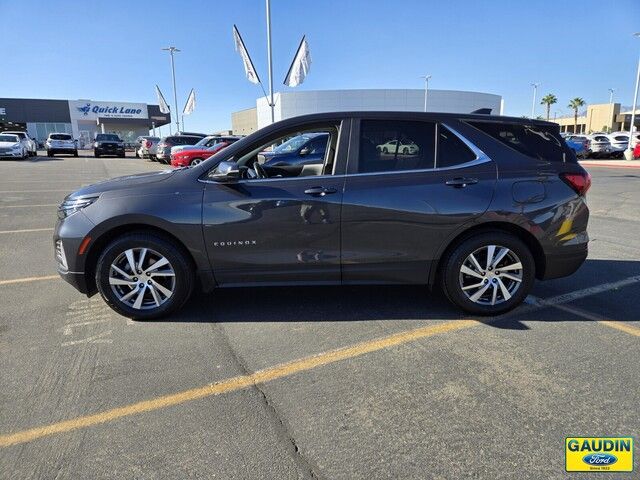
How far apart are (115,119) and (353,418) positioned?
6582 cm

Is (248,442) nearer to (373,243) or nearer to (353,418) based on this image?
(353,418)

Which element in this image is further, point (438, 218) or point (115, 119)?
point (115, 119)

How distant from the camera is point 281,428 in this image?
2.49 meters

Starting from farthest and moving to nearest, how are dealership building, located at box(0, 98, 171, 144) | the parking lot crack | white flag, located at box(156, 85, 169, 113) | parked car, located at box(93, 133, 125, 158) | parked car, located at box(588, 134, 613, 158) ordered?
1. dealership building, located at box(0, 98, 171, 144)
2. white flag, located at box(156, 85, 169, 113)
3. parked car, located at box(93, 133, 125, 158)
4. parked car, located at box(588, 134, 613, 158)
5. the parking lot crack

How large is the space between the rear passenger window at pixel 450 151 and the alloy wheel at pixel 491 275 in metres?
0.78

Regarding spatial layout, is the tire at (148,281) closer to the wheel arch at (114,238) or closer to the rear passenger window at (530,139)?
the wheel arch at (114,238)

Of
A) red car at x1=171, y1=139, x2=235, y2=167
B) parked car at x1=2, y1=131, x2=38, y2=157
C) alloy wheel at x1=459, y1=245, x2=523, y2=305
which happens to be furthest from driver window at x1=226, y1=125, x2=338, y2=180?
parked car at x1=2, y1=131, x2=38, y2=157

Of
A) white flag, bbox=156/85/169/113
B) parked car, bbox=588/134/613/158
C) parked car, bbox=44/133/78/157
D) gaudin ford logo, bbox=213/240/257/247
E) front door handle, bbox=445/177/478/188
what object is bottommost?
gaudin ford logo, bbox=213/240/257/247

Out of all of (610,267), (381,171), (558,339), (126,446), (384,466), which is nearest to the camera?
(384,466)

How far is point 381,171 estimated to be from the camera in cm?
377

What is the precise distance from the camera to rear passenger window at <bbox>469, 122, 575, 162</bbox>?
3936 millimetres

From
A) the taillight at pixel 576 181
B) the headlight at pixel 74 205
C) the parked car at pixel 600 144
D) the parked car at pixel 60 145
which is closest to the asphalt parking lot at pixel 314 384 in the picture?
the headlight at pixel 74 205

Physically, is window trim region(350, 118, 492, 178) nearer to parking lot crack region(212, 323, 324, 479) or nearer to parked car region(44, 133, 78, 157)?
parking lot crack region(212, 323, 324, 479)

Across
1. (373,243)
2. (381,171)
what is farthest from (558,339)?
(381,171)
